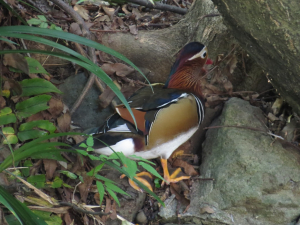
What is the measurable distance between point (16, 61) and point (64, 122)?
0.49 meters

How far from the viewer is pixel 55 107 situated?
7.78 ft

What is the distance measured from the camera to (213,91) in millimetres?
2922

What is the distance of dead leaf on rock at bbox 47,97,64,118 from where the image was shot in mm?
2357

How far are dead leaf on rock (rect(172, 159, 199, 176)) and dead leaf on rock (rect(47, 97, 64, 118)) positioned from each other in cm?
91

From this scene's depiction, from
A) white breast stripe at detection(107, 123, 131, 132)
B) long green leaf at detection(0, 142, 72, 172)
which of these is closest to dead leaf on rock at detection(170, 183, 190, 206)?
white breast stripe at detection(107, 123, 131, 132)

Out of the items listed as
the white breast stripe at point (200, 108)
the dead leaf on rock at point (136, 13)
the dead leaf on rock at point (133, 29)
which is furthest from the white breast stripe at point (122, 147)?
the dead leaf on rock at point (136, 13)

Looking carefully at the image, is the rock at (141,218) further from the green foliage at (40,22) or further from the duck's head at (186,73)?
the green foliage at (40,22)

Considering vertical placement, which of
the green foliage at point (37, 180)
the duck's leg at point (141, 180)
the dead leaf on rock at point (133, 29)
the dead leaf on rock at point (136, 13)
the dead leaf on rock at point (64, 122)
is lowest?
the duck's leg at point (141, 180)

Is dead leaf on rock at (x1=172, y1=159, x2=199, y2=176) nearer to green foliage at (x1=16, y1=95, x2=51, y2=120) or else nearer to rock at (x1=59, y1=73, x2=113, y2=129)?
rock at (x1=59, y1=73, x2=113, y2=129)

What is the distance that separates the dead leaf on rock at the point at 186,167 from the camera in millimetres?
2562

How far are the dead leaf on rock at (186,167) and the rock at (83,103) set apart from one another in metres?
0.63

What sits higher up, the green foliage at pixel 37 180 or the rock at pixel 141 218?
the green foliage at pixel 37 180

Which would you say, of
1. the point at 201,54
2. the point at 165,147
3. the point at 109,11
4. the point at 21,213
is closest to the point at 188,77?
the point at 201,54

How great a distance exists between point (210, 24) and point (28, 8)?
1409mm
